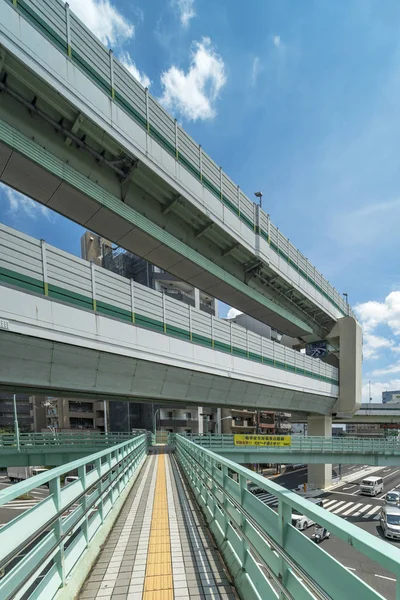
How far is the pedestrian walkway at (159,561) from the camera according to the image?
11.6 ft

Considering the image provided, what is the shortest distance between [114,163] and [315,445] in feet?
78.4

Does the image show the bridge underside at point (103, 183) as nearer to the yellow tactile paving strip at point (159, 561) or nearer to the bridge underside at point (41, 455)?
the bridge underside at point (41, 455)

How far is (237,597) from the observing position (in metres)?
3.41

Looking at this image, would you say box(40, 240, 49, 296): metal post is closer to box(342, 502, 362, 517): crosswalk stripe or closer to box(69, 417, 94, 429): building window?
box(342, 502, 362, 517): crosswalk stripe

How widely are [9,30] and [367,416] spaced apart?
5838 centimetres

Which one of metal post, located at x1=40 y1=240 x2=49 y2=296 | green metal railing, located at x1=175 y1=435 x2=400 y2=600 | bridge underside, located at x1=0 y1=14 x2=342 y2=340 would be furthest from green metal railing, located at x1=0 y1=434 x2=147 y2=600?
bridge underside, located at x1=0 y1=14 x2=342 y2=340

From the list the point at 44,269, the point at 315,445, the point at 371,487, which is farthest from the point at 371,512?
the point at 44,269

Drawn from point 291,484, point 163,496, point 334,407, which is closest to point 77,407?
point 291,484

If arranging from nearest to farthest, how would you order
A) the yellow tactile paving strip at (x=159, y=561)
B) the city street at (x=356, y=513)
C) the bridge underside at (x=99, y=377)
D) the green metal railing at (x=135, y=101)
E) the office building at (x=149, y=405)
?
the yellow tactile paving strip at (x=159, y=561) → the bridge underside at (x=99, y=377) → the green metal railing at (x=135, y=101) → the city street at (x=356, y=513) → the office building at (x=149, y=405)

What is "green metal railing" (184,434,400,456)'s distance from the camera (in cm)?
2184

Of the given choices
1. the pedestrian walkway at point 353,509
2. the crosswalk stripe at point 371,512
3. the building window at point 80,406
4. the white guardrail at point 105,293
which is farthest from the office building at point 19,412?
the white guardrail at point 105,293

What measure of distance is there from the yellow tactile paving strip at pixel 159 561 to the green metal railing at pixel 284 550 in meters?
0.77

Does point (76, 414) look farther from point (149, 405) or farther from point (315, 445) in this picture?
point (315, 445)

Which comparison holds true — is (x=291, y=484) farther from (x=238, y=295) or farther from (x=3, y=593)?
(x=3, y=593)
